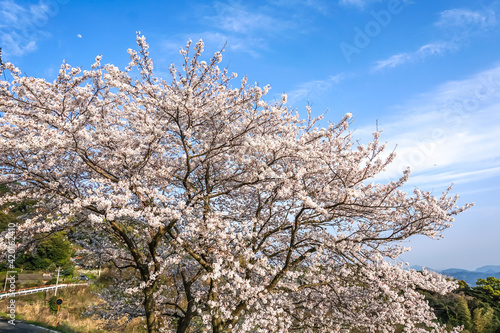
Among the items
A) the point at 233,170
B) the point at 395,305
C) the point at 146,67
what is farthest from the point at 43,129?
the point at 395,305

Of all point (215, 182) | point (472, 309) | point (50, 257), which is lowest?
point (472, 309)

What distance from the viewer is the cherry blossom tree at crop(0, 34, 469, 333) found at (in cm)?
661

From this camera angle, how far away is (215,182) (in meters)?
8.44

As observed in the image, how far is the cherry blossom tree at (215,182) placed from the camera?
661cm

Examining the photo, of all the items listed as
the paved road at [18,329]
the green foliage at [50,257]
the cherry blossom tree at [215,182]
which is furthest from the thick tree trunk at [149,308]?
the green foliage at [50,257]

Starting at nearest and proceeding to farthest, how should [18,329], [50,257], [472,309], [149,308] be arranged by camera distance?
1. [149,308]
2. [18,329]
3. [472,309]
4. [50,257]

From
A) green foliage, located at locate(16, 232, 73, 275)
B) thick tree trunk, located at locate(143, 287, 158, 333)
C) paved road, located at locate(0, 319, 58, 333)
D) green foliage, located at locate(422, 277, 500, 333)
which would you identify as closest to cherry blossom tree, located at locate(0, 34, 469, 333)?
thick tree trunk, located at locate(143, 287, 158, 333)

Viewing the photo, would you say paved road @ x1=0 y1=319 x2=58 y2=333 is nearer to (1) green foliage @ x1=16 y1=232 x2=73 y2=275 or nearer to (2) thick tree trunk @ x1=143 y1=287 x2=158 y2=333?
(2) thick tree trunk @ x1=143 y1=287 x2=158 y2=333

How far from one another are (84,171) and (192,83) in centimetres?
364

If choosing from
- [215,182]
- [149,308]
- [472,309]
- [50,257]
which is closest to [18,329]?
[149,308]

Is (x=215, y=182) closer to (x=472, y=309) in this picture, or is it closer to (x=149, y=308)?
(x=149, y=308)

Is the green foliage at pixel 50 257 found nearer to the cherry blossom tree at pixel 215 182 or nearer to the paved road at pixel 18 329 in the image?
the paved road at pixel 18 329

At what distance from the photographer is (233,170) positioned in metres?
8.42

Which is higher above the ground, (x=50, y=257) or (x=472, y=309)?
(x=50, y=257)
